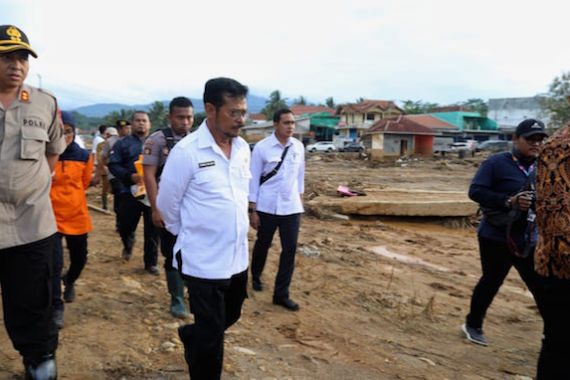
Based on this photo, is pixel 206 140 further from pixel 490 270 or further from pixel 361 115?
pixel 361 115

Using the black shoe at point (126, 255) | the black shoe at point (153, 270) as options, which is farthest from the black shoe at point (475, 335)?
the black shoe at point (126, 255)

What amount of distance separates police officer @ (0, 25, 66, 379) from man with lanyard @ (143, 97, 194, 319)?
1.15m

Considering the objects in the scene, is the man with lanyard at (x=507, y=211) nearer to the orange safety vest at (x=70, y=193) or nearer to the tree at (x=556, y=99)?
the orange safety vest at (x=70, y=193)

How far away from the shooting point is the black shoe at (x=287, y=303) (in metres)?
4.52

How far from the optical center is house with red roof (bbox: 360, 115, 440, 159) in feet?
121

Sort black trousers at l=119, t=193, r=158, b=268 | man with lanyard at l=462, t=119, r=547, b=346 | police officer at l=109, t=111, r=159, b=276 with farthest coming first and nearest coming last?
black trousers at l=119, t=193, r=158, b=268 → police officer at l=109, t=111, r=159, b=276 → man with lanyard at l=462, t=119, r=547, b=346

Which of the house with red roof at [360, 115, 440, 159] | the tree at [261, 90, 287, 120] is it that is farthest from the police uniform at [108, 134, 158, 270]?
the tree at [261, 90, 287, 120]

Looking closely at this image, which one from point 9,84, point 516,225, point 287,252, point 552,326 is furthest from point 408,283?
point 9,84

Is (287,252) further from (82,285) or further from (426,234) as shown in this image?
(426,234)

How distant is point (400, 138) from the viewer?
37.5 metres

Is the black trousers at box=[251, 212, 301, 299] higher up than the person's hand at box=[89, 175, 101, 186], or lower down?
lower down

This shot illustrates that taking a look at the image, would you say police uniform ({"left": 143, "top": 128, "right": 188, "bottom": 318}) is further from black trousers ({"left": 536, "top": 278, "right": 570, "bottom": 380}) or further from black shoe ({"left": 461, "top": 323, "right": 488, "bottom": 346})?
black trousers ({"left": 536, "top": 278, "right": 570, "bottom": 380})

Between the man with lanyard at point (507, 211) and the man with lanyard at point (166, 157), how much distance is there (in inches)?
97.2

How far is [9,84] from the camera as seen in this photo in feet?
8.23
